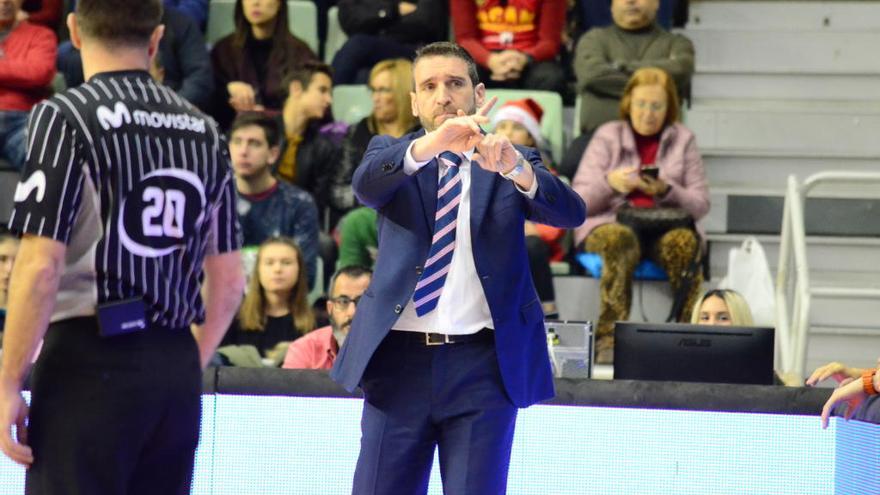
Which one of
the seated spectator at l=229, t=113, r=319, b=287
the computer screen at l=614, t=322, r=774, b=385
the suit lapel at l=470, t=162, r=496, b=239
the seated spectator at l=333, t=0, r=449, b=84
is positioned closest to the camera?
the suit lapel at l=470, t=162, r=496, b=239

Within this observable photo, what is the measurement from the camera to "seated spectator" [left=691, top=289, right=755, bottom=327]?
726 cm

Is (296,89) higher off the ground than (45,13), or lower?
lower

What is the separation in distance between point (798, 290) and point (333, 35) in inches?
173

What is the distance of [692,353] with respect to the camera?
20.3 feet

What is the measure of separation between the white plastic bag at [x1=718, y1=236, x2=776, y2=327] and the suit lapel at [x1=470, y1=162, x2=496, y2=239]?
4.25m

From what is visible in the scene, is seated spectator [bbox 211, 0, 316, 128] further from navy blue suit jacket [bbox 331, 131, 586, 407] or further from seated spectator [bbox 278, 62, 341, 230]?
navy blue suit jacket [bbox 331, 131, 586, 407]

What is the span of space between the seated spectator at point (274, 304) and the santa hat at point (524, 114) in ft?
5.70

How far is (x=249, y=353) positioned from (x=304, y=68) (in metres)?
2.95

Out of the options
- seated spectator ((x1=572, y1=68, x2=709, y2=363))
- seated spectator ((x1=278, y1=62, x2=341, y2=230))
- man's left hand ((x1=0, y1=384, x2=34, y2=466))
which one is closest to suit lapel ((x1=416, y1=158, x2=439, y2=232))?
man's left hand ((x1=0, y1=384, x2=34, y2=466))

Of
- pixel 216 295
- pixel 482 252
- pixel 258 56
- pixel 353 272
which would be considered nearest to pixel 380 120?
pixel 258 56

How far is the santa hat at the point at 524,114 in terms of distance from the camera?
29.5ft

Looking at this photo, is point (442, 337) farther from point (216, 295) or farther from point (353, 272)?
point (353, 272)

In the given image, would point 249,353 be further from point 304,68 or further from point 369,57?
point 369,57

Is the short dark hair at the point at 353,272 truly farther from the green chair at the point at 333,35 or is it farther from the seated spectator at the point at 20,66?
the green chair at the point at 333,35
